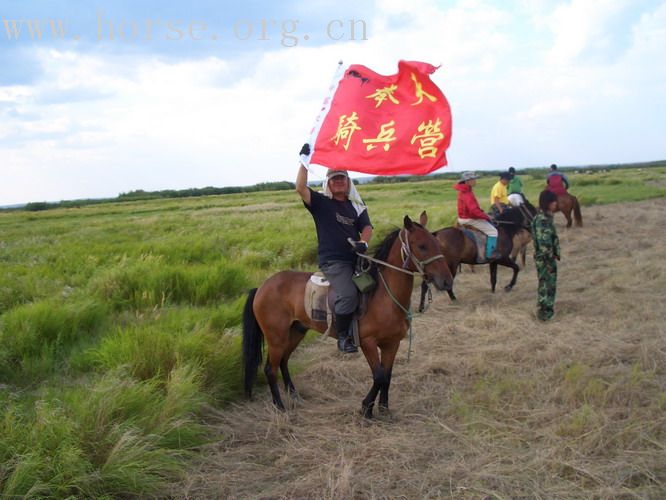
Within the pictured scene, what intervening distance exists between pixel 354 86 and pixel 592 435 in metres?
3.76

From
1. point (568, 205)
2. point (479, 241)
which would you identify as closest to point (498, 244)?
point (479, 241)

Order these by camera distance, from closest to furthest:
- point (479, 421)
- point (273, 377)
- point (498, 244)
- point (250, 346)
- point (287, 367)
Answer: point (479, 421) < point (273, 377) < point (250, 346) < point (287, 367) < point (498, 244)

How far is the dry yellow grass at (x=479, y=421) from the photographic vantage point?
12.1 ft

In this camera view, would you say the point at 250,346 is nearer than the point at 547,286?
Yes

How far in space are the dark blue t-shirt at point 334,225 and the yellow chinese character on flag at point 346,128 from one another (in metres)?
0.55

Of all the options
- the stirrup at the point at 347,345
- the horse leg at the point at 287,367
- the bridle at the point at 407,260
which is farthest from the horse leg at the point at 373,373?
the horse leg at the point at 287,367

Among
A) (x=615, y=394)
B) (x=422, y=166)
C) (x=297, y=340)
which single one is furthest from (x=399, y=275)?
(x=615, y=394)

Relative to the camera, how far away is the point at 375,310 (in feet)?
15.9

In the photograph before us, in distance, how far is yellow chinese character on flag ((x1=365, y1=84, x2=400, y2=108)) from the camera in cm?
505

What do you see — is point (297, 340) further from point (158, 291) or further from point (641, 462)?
point (158, 291)

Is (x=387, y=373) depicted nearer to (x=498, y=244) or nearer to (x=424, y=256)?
(x=424, y=256)

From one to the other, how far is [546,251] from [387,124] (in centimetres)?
389

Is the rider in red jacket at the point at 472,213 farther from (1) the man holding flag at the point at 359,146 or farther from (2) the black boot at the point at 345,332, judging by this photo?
(2) the black boot at the point at 345,332

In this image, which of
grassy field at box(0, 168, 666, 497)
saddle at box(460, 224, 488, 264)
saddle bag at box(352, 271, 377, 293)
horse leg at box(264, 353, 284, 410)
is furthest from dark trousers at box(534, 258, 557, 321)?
horse leg at box(264, 353, 284, 410)
